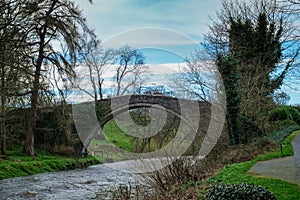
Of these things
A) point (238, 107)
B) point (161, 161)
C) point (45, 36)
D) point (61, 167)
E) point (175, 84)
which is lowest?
point (61, 167)

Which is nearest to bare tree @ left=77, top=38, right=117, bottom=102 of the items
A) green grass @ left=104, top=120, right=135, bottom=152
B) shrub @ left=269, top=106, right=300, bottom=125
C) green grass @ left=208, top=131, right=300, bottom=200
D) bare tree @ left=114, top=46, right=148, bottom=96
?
bare tree @ left=114, top=46, right=148, bottom=96

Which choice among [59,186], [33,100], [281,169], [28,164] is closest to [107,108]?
[33,100]

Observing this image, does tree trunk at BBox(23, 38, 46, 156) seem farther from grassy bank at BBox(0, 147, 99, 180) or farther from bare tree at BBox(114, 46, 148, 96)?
bare tree at BBox(114, 46, 148, 96)

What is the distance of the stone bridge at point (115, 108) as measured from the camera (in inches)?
618

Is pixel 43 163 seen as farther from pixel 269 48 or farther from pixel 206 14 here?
pixel 269 48

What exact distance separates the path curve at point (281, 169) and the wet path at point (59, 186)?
3.06 m

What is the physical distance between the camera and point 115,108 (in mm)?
22172

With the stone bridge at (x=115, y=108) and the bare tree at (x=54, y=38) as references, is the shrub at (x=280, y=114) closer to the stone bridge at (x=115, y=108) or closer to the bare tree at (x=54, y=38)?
the stone bridge at (x=115, y=108)

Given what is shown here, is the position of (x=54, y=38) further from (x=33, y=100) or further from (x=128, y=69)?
(x=128, y=69)

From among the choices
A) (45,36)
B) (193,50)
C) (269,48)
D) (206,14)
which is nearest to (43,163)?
(45,36)

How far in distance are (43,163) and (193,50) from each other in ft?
30.8

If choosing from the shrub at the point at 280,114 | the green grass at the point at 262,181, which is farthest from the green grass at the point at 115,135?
the green grass at the point at 262,181

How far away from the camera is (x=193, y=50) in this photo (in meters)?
17.1

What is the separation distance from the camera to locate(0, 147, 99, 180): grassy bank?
1453 cm
